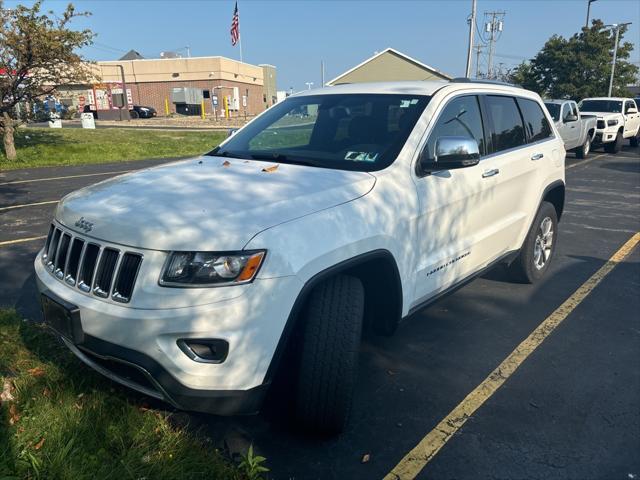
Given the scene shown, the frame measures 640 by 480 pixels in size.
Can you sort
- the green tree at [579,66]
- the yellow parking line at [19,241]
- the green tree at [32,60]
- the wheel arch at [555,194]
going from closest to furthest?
the wheel arch at [555,194] → the yellow parking line at [19,241] → the green tree at [32,60] → the green tree at [579,66]

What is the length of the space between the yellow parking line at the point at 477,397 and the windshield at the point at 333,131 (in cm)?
155

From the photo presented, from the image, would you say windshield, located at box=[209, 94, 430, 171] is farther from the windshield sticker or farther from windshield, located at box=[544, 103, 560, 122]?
windshield, located at box=[544, 103, 560, 122]

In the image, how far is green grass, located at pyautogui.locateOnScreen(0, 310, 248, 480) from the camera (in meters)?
2.45

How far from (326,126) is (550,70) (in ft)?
122

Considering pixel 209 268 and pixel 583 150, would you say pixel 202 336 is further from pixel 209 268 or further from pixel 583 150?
pixel 583 150

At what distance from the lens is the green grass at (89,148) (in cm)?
1563

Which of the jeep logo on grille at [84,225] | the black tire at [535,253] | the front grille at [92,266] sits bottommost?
the black tire at [535,253]

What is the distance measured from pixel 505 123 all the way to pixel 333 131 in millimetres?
1648

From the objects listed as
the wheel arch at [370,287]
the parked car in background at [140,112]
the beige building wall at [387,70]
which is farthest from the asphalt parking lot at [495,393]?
the parked car in background at [140,112]

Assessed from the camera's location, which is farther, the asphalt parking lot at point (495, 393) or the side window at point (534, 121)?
the side window at point (534, 121)

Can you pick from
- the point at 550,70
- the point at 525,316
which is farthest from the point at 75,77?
the point at 550,70

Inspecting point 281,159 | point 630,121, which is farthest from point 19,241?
point 630,121

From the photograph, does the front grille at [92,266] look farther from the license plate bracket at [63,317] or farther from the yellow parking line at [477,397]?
the yellow parking line at [477,397]

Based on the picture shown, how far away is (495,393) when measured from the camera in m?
3.31
